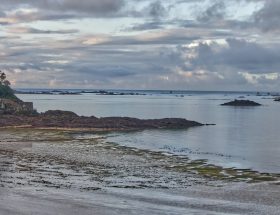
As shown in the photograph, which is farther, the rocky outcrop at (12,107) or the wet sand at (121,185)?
the rocky outcrop at (12,107)

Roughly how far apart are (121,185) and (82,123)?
4667cm

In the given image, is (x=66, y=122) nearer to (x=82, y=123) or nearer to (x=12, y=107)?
(x=82, y=123)

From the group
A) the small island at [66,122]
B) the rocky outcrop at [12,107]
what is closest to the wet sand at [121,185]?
the small island at [66,122]

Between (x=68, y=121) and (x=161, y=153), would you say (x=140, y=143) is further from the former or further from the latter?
(x=68, y=121)

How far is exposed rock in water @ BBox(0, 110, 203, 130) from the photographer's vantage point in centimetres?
7131

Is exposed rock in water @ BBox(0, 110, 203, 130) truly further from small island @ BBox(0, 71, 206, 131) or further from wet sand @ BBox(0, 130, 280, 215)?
wet sand @ BBox(0, 130, 280, 215)

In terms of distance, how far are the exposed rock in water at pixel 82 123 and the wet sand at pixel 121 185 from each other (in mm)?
26852

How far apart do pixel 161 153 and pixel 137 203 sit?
73.6ft

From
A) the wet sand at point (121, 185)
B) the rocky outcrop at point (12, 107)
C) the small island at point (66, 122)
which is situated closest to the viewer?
the wet sand at point (121, 185)

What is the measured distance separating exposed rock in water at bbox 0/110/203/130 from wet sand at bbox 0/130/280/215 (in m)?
26.9

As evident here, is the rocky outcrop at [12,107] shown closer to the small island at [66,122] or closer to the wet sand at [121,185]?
the small island at [66,122]

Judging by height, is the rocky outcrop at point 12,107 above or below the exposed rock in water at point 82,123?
above

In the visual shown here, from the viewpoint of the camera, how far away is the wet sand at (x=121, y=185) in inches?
849

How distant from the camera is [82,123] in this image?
73.2 meters
